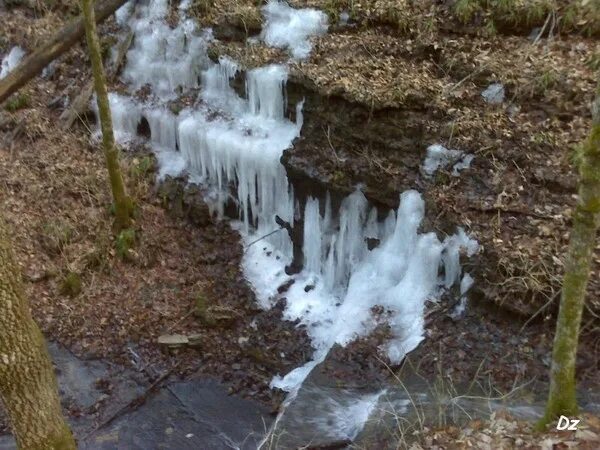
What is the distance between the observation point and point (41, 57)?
9016 millimetres

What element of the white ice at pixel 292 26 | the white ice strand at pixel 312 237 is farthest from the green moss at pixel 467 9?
the white ice strand at pixel 312 237

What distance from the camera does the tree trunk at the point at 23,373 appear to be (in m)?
3.66

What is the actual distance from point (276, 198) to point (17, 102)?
180 inches

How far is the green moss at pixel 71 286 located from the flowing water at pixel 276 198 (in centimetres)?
215

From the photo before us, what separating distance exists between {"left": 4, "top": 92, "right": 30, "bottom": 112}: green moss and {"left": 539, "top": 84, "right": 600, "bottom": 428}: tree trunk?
8.45 meters

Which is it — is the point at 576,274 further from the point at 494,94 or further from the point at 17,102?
the point at 17,102

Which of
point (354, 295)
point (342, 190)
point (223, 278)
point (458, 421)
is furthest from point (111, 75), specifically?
point (458, 421)

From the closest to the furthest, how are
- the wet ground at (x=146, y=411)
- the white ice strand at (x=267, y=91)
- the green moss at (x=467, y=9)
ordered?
the wet ground at (x=146, y=411), the green moss at (x=467, y=9), the white ice strand at (x=267, y=91)

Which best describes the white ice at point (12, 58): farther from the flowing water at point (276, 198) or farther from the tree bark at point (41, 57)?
the flowing water at point (276, 198)

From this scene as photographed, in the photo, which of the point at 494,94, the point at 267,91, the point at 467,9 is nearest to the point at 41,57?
the point at 267,91

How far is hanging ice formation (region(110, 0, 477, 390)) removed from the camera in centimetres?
677

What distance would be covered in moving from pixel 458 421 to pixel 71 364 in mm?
4261

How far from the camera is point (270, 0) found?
907 centimetres

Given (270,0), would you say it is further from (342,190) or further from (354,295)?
(354,295)
